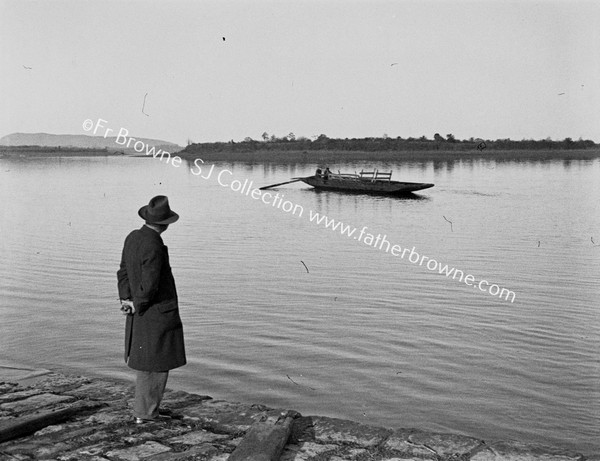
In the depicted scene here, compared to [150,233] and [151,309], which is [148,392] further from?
[150,233]

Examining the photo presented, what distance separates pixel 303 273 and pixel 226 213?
17751 mm

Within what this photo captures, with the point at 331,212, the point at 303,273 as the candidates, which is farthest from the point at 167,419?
the point at 331,212

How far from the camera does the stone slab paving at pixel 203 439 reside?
17.6 ft

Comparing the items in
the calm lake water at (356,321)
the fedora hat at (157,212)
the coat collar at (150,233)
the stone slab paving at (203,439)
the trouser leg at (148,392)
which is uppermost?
the fedora hat at (157,212)

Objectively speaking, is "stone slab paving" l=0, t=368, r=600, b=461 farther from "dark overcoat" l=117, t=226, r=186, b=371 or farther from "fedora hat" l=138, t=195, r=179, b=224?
"fedora hat" l=138, t=195, r=179, b=224

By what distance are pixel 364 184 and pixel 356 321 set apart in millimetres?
33170

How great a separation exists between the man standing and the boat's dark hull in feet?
119

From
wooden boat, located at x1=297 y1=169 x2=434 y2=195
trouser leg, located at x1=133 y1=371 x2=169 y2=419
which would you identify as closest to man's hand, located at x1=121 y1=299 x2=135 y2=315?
trouser leg, located at x1=133 y1=371 x2=169 y2=419

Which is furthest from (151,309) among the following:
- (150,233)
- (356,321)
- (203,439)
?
(356,321)

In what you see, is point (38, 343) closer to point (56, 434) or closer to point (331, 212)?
point (56, 434)

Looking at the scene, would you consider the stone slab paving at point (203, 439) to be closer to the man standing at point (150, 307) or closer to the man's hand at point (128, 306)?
the man standing at point (150, 307)

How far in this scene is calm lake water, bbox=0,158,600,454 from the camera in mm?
8336

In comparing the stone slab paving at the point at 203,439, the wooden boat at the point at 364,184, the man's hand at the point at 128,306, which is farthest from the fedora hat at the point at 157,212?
the wooden boat at the point at 364,184

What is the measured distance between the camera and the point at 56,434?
5.79 metres
